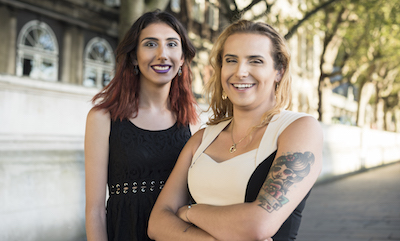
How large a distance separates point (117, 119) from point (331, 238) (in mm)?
4008

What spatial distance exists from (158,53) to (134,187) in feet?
2.68

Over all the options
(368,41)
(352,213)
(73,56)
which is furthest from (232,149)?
(368,41)

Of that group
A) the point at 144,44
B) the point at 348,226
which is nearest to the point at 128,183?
the point at 144,44

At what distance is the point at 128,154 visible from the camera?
285cm

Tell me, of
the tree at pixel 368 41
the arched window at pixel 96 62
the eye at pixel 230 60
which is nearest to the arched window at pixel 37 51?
the arched window at pixel 96 62

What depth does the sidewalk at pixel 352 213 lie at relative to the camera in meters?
6.14

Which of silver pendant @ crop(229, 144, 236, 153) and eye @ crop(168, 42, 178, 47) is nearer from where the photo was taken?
silver pendant @ crop(229, 144, 236, 153)

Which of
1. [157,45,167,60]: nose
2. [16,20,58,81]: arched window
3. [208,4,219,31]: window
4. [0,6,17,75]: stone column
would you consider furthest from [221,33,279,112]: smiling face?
[208,4,219,31]: window

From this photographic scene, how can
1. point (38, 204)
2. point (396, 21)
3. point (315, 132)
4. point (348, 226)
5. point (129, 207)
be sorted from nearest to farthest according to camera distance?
point (315, 132) → point (129, 207) → point (38, 204) → point (348, 226) → point (396, 21)

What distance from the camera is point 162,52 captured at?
9.50 feet

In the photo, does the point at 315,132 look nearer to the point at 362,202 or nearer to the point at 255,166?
the point at 255,166

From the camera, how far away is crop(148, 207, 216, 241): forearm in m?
2.24

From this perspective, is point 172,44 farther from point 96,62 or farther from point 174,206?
point 96,62

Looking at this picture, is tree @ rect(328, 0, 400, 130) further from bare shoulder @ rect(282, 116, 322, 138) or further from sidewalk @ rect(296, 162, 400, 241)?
bare shoulder @ rect(282, 116, 322, 138)
